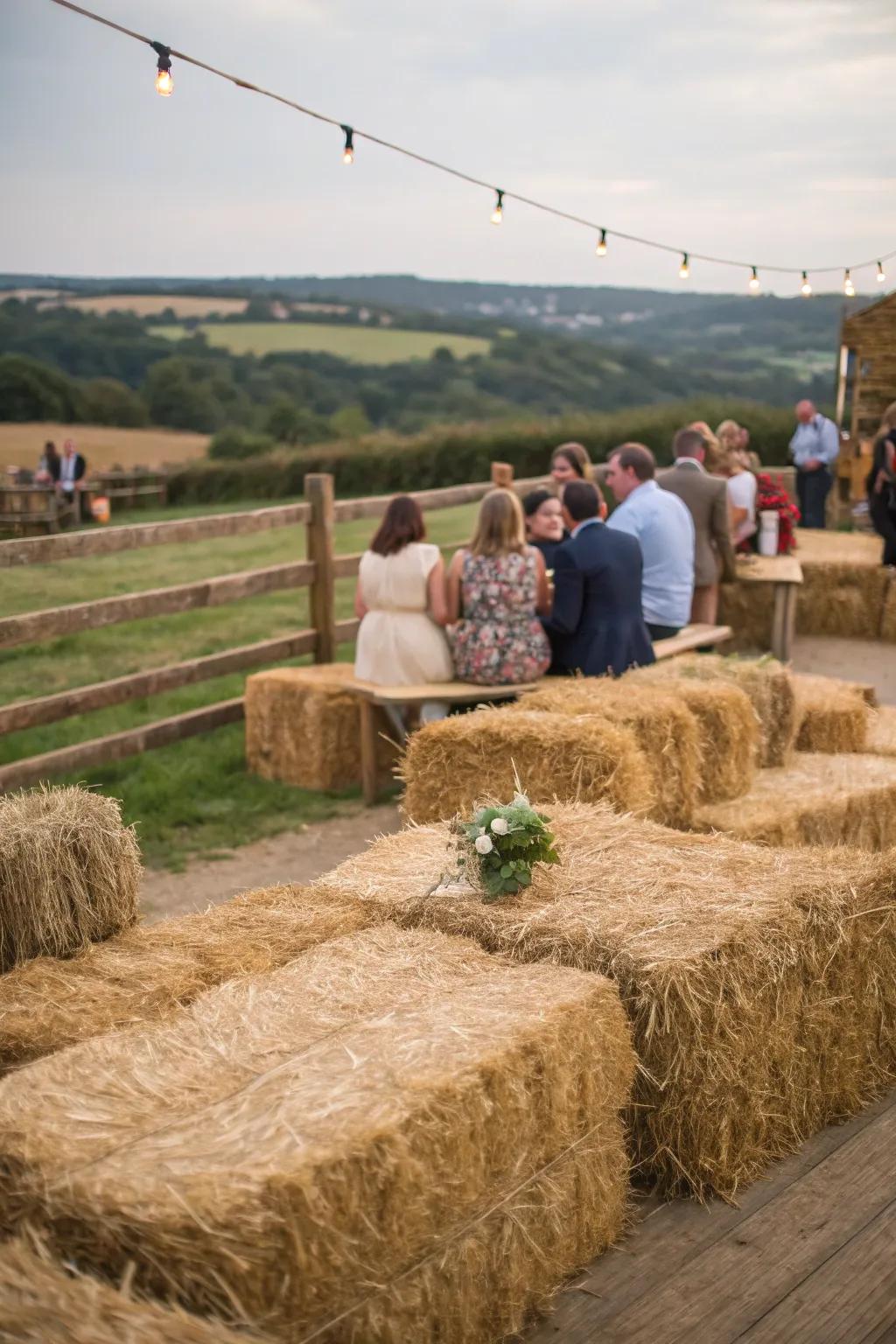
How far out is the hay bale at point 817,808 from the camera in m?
5.72

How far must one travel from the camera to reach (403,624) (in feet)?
24.8

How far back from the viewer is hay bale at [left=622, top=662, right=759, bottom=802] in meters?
6.02

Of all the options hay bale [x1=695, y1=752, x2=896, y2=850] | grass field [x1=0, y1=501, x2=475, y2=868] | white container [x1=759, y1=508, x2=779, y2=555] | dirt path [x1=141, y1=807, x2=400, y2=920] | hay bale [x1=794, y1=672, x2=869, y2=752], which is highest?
white container [x1=759, y1=508, x2=779, y2=555]

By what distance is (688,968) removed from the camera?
344 centimetres

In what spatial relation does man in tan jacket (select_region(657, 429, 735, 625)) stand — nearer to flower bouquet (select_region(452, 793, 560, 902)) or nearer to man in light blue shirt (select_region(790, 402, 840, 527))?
flower bouquet (select_region(452, 793, 560, 902))

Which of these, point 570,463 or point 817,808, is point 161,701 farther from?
point 817,808

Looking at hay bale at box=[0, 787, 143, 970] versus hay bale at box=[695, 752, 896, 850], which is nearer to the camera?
hay bale at box=[0, 787, 143, 970]

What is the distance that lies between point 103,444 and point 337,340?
8609 millimetres

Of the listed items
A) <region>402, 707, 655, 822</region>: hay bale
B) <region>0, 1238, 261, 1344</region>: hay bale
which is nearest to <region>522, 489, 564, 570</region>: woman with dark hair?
<region>402, 707, 655, 822</region>: hay bale

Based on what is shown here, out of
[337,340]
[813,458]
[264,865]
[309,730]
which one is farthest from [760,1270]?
[337,340]

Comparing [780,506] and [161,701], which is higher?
[780,506]

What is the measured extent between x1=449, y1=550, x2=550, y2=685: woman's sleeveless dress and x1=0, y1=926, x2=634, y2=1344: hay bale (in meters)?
4.02

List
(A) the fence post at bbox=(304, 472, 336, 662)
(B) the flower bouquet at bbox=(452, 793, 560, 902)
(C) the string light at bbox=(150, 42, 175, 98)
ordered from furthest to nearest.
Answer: (A) the fence post at bbox=(304, 472, 336, 662), (C) the string light at bbox=(150, 42, 175, 98), (B) the flower bouquet at bbox=(452, 793, 560, 902)

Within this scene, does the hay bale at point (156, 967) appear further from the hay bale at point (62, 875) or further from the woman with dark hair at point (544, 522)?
Answer: the woman with dark hair at point (544, 522)
